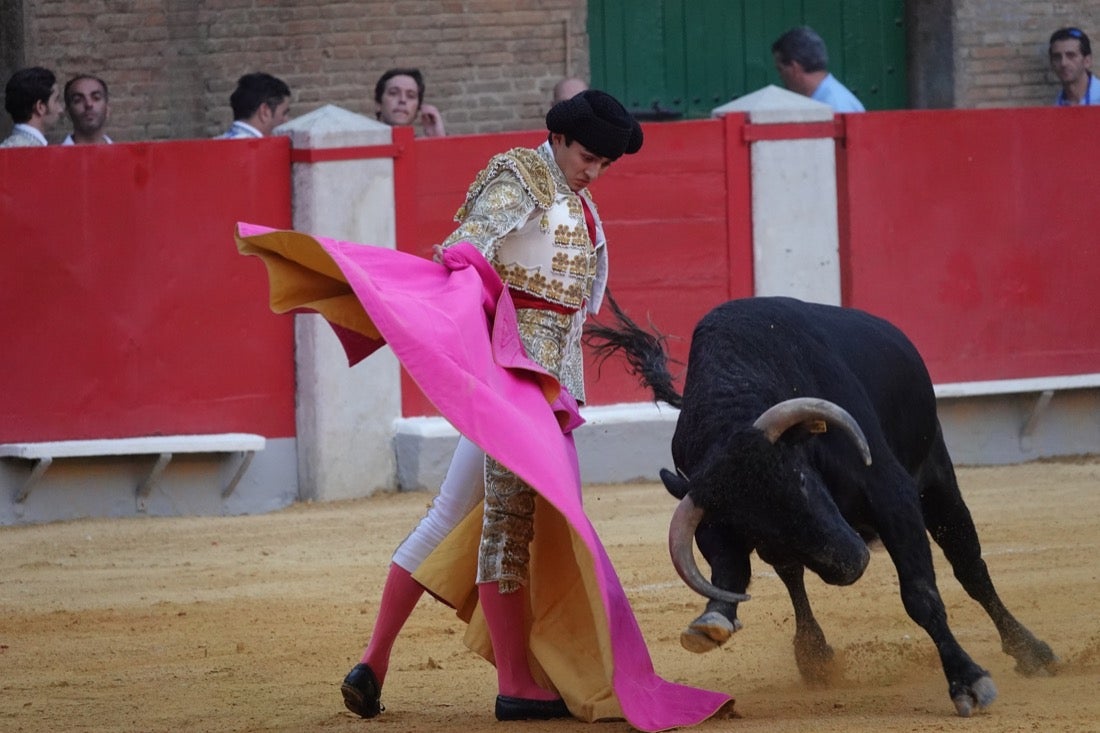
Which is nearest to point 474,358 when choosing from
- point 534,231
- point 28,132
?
point 534,231

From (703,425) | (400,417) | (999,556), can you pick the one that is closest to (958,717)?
(703,425)

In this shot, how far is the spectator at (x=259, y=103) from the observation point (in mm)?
7574

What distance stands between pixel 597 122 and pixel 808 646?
141 cm

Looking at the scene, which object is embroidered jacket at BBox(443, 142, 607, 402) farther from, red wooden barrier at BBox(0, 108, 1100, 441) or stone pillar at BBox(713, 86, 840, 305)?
stone pillar at BBox(713, 86, 840, 305)

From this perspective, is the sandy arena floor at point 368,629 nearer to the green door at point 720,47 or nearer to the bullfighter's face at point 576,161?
the bullfighter's face at point 576,161

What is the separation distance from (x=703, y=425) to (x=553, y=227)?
0.51m

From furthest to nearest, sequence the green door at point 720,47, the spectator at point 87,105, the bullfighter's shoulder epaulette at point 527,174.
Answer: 1. the green door at point 720,47
2. the spectator at point 87,105
3. the bullfighter's shoulder epaulette at point 527,174

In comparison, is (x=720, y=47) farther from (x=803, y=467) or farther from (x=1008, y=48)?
(x=803, y=467)

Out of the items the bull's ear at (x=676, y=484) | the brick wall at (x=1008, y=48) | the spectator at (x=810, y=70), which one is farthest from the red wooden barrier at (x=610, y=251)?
the bull's ear at (x=676, y=484)

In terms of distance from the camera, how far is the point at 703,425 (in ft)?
12.2

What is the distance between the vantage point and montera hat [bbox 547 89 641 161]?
141 inches

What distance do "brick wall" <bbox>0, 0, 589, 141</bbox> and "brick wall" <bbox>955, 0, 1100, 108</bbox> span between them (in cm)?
215

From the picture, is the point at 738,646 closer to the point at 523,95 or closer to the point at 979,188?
the point at 979,188

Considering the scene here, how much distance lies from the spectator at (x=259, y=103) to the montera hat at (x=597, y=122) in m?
4.13
